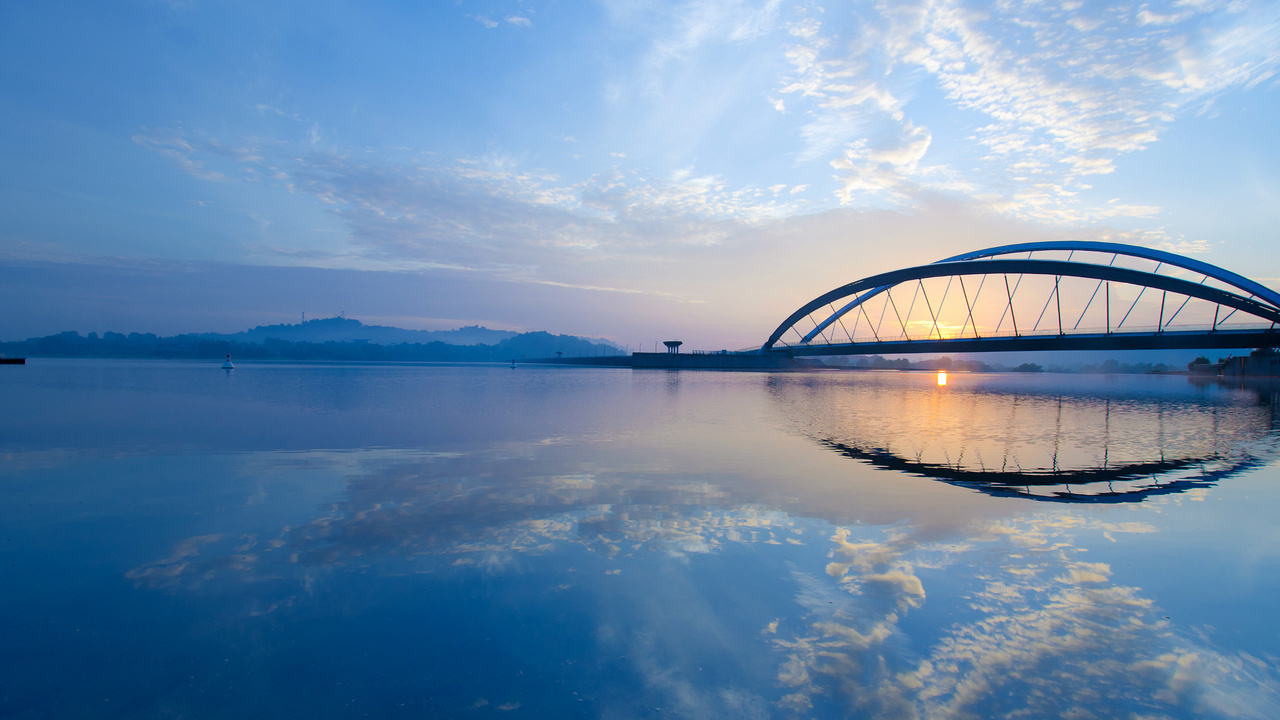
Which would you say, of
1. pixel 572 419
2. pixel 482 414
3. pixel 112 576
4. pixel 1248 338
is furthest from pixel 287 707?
pixel 1248 338

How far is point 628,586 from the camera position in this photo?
6.22 m

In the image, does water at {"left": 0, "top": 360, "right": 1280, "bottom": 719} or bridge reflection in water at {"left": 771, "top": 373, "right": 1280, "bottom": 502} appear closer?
water at {"left": 0, "top": 360, "right": 1280, "bottom": 719}

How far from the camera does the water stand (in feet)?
14.2

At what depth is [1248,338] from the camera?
63.1 meters

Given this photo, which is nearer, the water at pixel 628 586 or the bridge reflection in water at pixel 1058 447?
the water at pixel 628 586

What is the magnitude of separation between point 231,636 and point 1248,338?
91.8 m

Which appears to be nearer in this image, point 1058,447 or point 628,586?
point 628,586

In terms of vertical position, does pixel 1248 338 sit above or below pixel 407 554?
above

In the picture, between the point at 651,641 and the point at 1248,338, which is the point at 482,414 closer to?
the point at 651,641

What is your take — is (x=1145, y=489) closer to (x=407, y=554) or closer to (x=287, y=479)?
(x=407, y=554)

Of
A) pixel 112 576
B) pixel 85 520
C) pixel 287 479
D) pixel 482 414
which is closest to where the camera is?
pixel 112 576

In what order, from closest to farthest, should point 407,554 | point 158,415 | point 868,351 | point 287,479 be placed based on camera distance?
1. point 407,554
2. point 287,479
3. point 158,415
4. point 868,351

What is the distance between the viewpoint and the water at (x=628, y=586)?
433 cm

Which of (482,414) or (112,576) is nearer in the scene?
(112,576)
